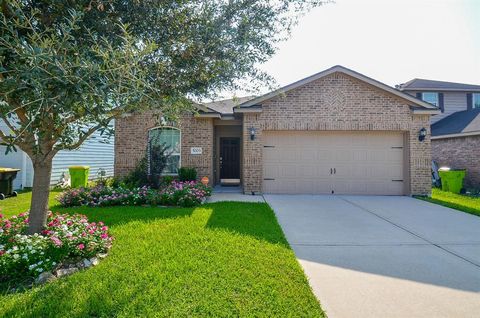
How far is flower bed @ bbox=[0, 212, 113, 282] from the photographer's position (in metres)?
3.45

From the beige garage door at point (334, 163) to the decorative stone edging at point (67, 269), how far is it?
23.9ft

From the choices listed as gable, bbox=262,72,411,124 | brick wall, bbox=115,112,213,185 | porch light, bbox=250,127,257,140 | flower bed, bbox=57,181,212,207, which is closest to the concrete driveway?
flower bed, bbox=57,181,212,207

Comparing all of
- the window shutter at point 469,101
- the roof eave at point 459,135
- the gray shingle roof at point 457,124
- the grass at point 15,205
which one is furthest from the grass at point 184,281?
the window shutter at point 469,101

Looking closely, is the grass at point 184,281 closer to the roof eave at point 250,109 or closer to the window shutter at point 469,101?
the roof eave at point 250,109

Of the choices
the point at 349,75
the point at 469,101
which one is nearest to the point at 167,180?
the point at 349,75

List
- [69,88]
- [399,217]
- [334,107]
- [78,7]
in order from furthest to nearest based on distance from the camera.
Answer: [334,107], [399,217], [78,7], [69,88]

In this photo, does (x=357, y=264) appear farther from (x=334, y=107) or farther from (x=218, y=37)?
(x=334, y=107)

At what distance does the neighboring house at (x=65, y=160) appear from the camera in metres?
11.7

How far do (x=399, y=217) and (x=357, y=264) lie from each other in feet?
12.5

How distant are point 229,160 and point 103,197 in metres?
6.59

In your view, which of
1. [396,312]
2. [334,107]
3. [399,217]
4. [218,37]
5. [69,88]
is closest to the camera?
[69,88]

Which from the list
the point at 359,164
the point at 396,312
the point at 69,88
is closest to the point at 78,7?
the point at 69,88

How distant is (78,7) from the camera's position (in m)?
3.10

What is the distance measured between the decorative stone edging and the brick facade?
15.1 m
